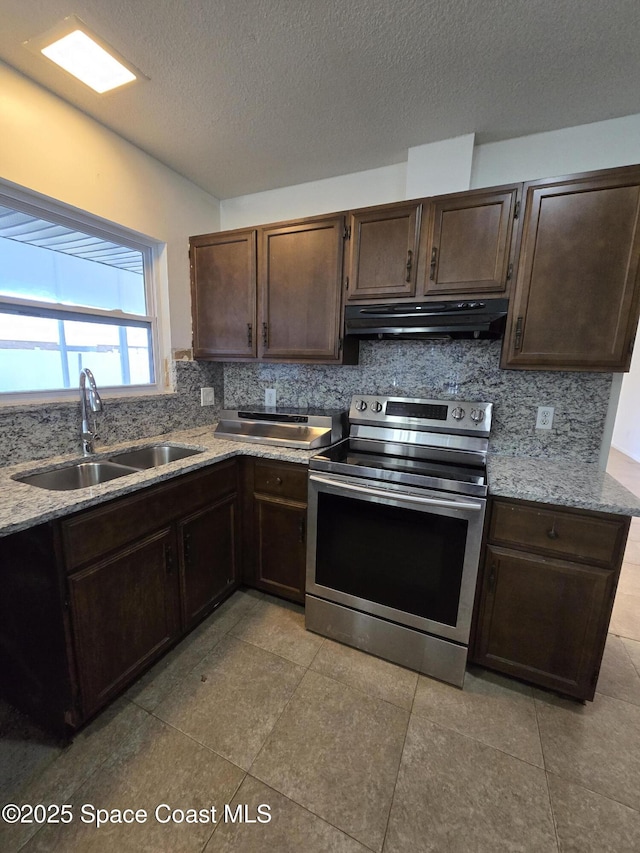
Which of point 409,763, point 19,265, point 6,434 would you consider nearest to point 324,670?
point 409,763

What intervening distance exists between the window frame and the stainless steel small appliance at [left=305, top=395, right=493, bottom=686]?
4.30ft

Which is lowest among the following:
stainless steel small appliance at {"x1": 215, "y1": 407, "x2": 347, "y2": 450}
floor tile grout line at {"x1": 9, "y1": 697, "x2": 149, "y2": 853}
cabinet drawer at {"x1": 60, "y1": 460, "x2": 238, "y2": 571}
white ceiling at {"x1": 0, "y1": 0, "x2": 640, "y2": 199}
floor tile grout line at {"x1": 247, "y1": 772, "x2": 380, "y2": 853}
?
floor tile grout line at {"x1": 9, "y1": 697, "x2": 149, "y2": 853}

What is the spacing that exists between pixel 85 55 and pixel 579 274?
86.2 inches

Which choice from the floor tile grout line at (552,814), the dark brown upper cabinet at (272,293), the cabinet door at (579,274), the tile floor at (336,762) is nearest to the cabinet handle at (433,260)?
the cabinet door at (579,274)

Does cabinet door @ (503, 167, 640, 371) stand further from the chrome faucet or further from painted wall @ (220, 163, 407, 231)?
the chrome faucet

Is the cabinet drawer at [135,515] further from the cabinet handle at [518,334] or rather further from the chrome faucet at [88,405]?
the cabinet handle at [518,334]

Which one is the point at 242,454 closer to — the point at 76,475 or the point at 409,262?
the point at 76,475

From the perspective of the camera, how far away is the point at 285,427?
2.02m

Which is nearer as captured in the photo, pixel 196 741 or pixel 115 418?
pixel 196 741

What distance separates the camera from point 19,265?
1599 mm

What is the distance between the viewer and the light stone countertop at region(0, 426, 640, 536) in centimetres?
113

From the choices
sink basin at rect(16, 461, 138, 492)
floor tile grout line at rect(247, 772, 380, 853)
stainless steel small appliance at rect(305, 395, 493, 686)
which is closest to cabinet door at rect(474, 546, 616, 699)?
stainless steel small appliance at rect(305, 395, 493, 686)

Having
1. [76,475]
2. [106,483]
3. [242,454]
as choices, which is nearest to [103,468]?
[76,475]

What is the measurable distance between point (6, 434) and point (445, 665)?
2163 millimetres
